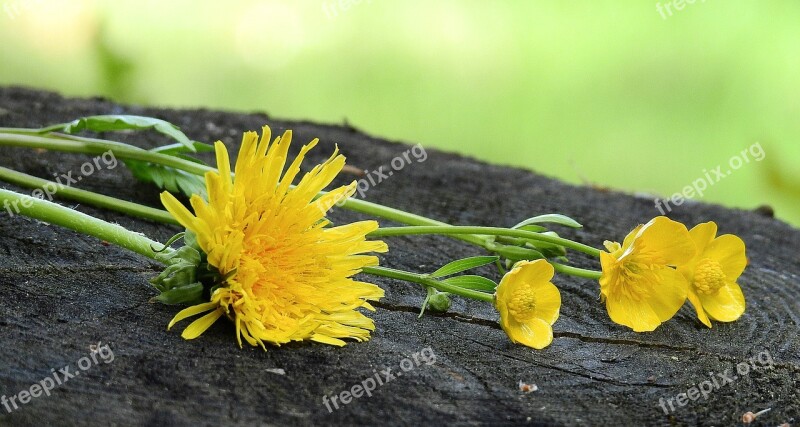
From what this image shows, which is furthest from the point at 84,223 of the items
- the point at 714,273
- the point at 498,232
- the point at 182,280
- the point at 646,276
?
the point at 714,273

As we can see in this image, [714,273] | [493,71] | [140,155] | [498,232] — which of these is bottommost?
[493,71]

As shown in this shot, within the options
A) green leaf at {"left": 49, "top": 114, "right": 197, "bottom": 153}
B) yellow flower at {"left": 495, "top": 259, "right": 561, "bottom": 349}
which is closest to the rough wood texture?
yellow flower at {"left": 495, "top": 259, "right": 561, "bottom": 349}

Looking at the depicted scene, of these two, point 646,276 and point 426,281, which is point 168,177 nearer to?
point 426,281

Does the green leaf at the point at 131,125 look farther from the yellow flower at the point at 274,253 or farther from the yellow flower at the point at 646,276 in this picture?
the yellow flower at the point at 646,276

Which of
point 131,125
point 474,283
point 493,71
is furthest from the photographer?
point 493,71

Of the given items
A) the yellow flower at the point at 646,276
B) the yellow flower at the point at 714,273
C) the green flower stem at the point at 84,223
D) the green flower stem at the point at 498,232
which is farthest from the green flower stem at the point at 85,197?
the yellow flower at the point at 714,273
